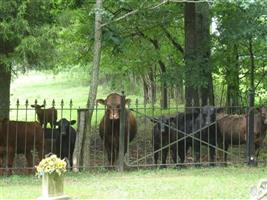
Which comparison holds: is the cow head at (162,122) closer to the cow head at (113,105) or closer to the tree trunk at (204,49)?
the cow head at (113,105)

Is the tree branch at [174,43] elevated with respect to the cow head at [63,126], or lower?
elevated

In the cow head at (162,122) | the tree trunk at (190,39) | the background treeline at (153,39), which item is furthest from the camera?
the tree trunk at (190,39)

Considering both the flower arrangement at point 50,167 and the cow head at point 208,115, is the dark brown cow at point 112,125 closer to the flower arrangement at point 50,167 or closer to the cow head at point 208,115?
the cow head at point 208,115

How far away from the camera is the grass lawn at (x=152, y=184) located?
1112 cm

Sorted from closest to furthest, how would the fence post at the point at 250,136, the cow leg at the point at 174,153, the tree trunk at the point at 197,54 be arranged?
the fence post at the point at 250,136
the cow leg at the point at 174,153
the tree trunk at the point at 197,54

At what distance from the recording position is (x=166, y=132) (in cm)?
1744

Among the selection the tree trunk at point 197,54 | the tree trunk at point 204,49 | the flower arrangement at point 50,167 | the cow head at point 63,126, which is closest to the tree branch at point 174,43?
the tree trunk at point 204,49

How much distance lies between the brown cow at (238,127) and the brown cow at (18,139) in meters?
5.35

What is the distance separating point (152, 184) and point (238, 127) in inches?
228

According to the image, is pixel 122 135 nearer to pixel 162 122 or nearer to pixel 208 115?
pixel 162 122

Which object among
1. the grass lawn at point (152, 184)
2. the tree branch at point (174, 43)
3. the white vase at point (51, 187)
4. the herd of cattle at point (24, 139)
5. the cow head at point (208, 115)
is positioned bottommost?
the grass lawn at point (152, 184)

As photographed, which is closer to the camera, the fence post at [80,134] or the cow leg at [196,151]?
the fence post at [80,134]

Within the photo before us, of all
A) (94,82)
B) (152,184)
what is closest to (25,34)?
(94,82)

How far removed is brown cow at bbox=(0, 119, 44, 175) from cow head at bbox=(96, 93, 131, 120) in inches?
76.6
